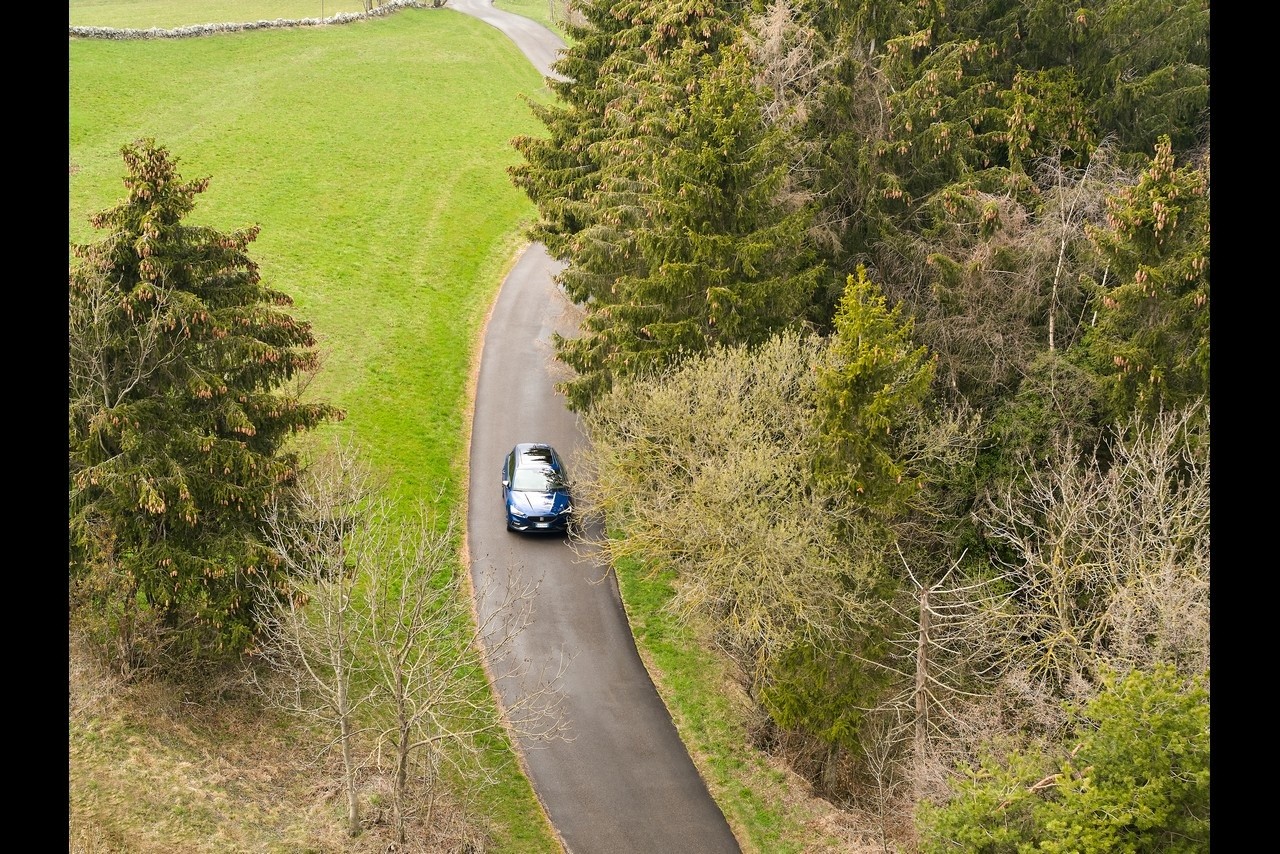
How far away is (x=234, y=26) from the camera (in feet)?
197

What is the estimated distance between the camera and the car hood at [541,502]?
27922 mm

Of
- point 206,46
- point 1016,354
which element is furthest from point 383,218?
point 1016,354

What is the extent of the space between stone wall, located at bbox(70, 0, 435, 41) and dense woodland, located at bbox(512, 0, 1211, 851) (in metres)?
38.4

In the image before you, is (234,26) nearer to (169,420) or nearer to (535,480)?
(535,480)

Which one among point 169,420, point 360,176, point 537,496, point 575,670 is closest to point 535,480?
point 537,496

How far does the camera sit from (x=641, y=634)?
1006 inches

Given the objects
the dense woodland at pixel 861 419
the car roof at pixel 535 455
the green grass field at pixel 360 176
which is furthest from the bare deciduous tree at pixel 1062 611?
the green grass field at pixel 360 176

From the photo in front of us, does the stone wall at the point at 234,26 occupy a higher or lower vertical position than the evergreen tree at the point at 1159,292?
higher

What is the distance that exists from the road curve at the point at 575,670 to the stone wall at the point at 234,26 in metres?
36.1

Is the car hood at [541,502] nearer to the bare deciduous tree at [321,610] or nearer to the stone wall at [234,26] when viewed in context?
the bare deciduous tree at [321,610]

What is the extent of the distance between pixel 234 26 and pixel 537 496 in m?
47.2
